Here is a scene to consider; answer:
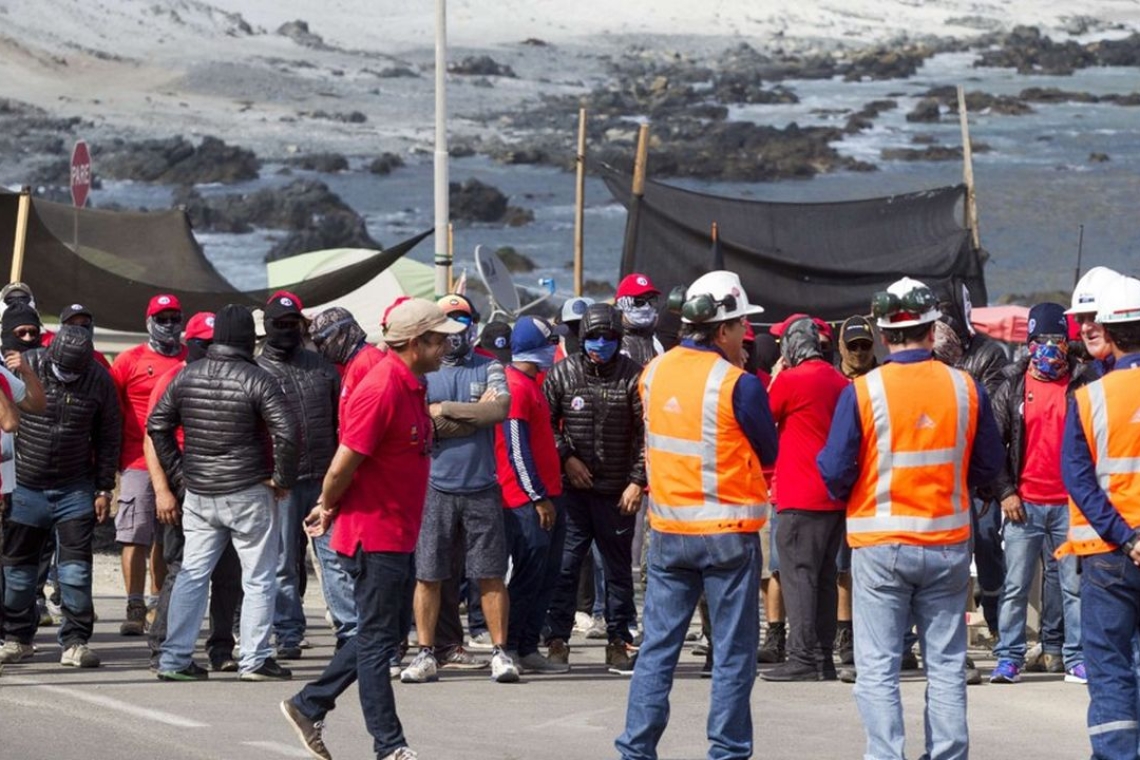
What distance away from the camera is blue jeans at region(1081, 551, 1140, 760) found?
739 cm

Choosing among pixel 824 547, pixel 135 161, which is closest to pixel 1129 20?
pixel 135 161

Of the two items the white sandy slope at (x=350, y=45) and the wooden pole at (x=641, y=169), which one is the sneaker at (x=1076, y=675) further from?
the white sandy slope at (x=350, y=45)

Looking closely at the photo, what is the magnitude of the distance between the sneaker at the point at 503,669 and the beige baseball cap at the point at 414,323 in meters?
2.83

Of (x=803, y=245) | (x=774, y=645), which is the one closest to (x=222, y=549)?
(x=774, y=645)

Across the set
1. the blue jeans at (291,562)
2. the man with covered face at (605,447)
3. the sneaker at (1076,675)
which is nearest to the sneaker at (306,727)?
the blue jeans at (291,562)

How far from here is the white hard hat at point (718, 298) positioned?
26.3 feet

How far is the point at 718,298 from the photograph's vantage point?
8.05 meters

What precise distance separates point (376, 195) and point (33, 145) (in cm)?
797

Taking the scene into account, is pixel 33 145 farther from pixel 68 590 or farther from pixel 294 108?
pixel 68 590

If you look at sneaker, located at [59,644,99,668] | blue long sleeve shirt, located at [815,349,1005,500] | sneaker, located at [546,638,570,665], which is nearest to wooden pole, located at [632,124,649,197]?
sneaker, located at [546,638,570,665]

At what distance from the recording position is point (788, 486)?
10.8 meters

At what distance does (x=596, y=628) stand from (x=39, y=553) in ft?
11.9

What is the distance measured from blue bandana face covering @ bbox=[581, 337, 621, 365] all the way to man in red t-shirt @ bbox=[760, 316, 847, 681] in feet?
2.82

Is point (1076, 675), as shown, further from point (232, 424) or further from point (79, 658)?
point (79, 658)
